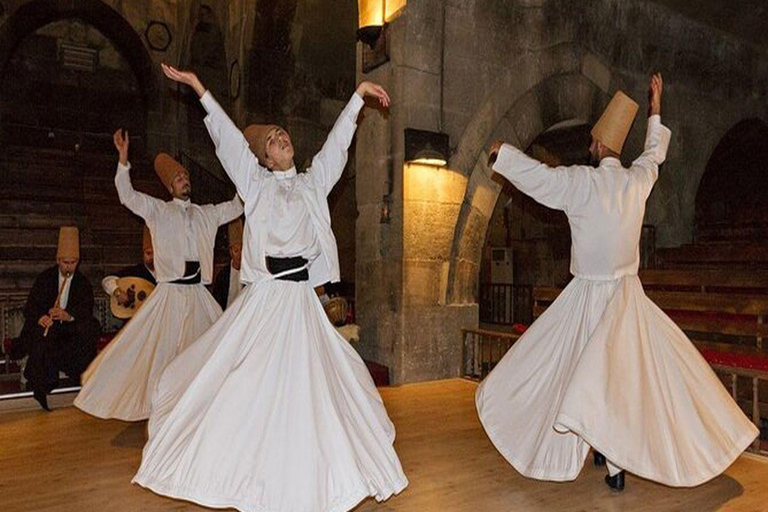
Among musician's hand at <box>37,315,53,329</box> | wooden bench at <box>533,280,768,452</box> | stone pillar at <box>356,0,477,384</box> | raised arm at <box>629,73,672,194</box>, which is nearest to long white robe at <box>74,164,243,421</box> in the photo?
musician's hand at <box>37,315,53,329</box>

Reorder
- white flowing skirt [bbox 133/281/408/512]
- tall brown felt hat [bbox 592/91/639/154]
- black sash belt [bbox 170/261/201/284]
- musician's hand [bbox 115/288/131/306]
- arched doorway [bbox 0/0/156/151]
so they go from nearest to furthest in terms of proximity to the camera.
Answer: white flowing skirt [bbox 133/281/408/512], tall brown felt hat [bbox 592/91/639/154], black sash belt [bbox 170/261/201/284], musician's hand [bbox 115/288/131/306], arched doorway [bbox 0/0/156/151]

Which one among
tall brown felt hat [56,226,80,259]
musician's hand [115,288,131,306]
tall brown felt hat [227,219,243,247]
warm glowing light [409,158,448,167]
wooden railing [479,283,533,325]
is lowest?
wooden railing [479,283,533,325]

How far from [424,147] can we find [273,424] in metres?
3.68

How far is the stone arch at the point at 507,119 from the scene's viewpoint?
605 cm

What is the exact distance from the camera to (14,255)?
821 centimetres

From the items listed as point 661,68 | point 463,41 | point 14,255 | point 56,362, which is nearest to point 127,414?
point 56,362

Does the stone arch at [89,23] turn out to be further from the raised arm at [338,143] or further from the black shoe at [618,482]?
the black shoe at [618,482]

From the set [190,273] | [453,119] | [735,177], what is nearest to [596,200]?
[190,273]

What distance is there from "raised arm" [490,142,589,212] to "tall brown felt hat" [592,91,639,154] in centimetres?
27

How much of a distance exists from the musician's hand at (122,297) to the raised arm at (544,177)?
360 centimetres

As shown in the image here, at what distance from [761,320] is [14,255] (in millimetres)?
8780

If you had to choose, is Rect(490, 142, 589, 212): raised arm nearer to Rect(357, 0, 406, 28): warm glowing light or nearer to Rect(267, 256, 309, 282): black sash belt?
Rect(267, 256, 309, 282): black sash belt

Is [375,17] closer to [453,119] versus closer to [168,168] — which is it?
[453,119]

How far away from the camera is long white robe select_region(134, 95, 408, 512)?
232 cm
